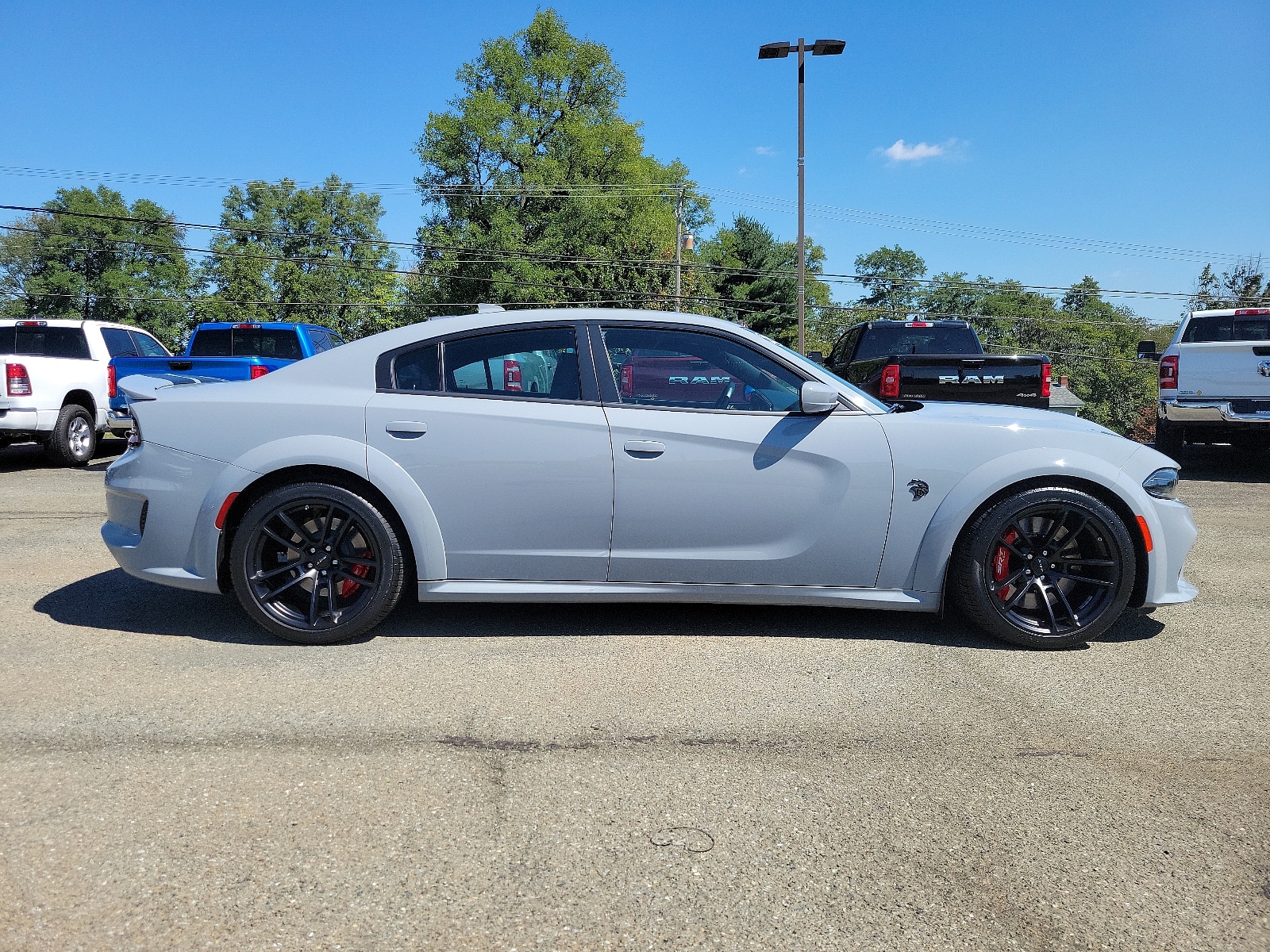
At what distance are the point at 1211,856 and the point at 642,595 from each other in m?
2.35

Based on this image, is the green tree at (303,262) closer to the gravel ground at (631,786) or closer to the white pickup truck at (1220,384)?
the white pickup truck at (1220,384)

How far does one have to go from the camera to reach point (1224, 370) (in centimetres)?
1074

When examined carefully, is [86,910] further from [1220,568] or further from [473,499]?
[1220,568]

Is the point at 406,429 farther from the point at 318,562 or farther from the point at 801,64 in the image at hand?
the point at 801,64

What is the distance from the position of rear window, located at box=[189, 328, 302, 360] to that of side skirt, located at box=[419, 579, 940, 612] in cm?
1000

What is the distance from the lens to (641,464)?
407 centimetres

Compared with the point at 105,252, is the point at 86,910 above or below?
below

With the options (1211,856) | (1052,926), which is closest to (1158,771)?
(1211,856)

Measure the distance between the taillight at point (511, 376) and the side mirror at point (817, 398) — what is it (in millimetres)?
1273

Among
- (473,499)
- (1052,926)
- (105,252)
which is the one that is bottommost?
(1052,926)

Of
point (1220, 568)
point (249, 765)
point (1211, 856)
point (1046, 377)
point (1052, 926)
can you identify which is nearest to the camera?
point (1052, 926)

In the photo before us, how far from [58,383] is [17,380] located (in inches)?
18.8

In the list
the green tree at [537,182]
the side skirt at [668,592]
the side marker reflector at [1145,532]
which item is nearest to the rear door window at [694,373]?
the side skirt at [668,592]

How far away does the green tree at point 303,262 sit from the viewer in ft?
207
